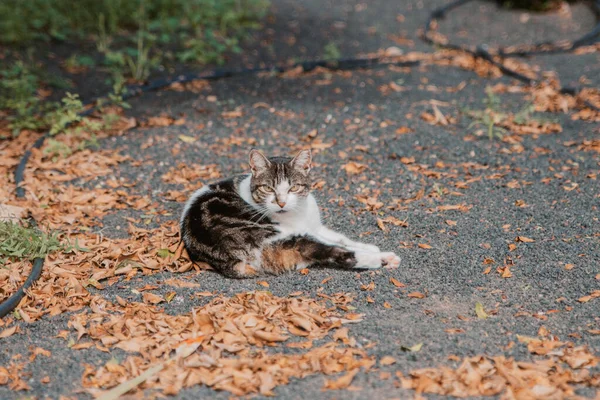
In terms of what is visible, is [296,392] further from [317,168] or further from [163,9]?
[163,9]

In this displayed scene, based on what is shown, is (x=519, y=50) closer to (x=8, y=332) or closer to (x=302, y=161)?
(x=302, y=161)

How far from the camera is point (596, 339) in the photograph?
131 inches

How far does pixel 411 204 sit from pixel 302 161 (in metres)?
1.25

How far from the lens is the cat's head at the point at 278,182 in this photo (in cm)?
407

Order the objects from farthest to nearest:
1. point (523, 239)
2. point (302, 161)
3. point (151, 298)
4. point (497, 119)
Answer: point (497, 119), point (523, 239), point (302, 161), point (151, 298)

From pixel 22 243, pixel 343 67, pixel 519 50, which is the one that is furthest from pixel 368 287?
pixel 519 50

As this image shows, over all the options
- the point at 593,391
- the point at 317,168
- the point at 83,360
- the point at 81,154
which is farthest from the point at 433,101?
the point at 83,360

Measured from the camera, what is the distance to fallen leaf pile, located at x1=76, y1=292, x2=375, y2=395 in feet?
10.2

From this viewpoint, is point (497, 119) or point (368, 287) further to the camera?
point (497, 119)

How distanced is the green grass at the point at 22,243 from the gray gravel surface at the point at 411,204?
1.94 ft

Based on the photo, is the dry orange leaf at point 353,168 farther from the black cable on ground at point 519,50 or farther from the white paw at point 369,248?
the black cable on ground at point 519,50

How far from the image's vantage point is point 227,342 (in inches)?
132

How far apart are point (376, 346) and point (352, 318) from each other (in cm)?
30

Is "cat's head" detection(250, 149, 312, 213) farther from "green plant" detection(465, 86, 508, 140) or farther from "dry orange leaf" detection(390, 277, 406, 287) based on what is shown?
"green plant" detection(465, 86, 508, 140)
